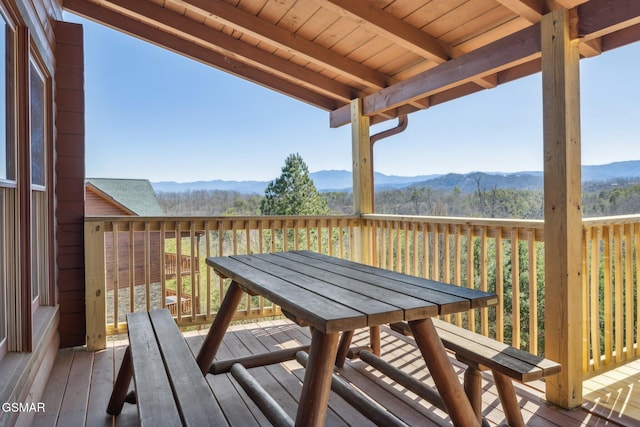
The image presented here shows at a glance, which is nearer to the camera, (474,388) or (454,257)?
(474,388)

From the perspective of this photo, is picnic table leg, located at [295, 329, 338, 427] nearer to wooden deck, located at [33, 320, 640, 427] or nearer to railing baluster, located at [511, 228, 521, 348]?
wooden deck, located at [33, 320, 640, 427]

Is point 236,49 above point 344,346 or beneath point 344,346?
above

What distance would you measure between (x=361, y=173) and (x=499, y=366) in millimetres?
2985

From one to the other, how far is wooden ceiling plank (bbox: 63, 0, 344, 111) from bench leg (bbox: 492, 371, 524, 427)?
11.7ft

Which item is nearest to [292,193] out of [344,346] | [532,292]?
[344,346]

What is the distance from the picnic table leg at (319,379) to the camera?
1.32 metres

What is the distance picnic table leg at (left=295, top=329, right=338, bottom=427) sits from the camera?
132cm

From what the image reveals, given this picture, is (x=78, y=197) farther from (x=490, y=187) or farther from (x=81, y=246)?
(x=490, y=187)

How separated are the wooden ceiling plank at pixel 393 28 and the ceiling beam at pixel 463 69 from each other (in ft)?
0.48

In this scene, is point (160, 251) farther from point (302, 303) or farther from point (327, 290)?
point (302, 303)

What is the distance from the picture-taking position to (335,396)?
91.0 inches

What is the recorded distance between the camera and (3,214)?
5.77 feet

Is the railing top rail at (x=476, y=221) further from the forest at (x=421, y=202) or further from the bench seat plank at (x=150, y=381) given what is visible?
the forest at (x=421, y=202)

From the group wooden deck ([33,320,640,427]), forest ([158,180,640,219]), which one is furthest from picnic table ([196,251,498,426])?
forest ([158,180,640,219])
